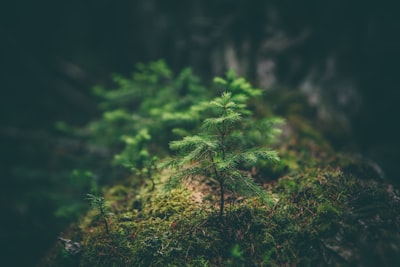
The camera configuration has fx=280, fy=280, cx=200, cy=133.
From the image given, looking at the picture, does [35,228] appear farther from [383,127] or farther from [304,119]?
[383,127]

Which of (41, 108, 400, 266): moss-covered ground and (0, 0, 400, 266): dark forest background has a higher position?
(0, 0, 400, 266): dark forest background

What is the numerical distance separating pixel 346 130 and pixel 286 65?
2.12 metres

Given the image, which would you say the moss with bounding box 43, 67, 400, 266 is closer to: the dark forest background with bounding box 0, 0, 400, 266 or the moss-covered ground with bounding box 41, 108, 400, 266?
the moss-covered ground with bounding box 41, 108, 400, 266

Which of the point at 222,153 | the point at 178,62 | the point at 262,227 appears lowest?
the point at 262,227

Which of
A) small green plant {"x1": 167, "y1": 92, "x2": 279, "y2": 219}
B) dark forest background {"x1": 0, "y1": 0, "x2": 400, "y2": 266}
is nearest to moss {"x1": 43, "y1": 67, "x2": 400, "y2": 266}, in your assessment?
small green plant {"x1": 167, "y1": 92, "x2": 279, "y2": 219}

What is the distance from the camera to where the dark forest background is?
257 inches

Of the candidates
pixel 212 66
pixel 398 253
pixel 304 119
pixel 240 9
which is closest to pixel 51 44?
pixel 212 66

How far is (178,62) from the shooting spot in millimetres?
7754

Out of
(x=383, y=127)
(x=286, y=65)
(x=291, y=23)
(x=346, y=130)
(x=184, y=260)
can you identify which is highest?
(x=291, y=23)

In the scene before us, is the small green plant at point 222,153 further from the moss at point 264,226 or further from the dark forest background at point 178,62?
the dark forest background at point 178,62

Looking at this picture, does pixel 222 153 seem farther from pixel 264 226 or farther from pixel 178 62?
pixel 178 62

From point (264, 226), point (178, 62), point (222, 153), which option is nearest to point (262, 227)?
point (264, 226)

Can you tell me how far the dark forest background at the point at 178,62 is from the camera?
6.54 m

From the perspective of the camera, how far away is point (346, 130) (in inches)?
244
